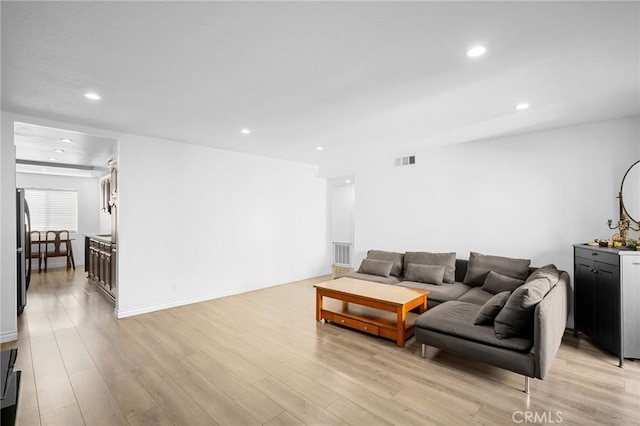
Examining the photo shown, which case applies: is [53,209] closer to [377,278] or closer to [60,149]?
[60,149]

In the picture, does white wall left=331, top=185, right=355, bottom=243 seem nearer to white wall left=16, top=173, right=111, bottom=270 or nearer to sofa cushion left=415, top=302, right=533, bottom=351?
sofa cushion left=415, top=302, right=533, bottom=351

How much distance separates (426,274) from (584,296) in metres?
1.70

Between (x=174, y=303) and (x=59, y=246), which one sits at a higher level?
(x=59, y=246)

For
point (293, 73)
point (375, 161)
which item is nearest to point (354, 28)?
point (293, 73)

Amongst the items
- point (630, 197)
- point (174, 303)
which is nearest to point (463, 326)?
point (630, 197)

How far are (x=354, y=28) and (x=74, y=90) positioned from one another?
2.57 metres

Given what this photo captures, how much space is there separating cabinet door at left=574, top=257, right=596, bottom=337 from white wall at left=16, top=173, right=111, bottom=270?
8.94 meters

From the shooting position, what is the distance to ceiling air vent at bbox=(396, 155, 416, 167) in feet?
17.1

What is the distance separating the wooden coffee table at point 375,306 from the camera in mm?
3221

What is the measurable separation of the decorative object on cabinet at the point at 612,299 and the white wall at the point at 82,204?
8.98m

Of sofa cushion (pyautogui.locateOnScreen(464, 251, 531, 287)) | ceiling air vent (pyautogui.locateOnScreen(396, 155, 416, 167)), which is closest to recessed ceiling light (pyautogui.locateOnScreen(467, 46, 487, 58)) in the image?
sofa cushion (pyautogui.locateOnScreen(464, 251, 531, 287))

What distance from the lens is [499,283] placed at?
373 centimetres

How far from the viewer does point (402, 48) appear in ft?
6.61

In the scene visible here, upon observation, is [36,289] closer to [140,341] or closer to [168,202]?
[168,202]
